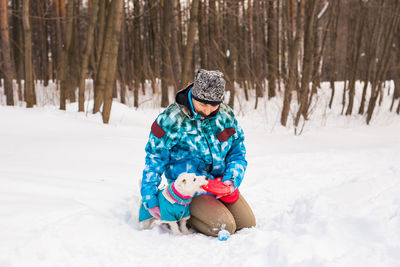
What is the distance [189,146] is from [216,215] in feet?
1.99

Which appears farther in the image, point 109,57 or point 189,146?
point 109,57

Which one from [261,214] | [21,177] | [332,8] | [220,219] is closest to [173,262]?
[220,219]

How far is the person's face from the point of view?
8.67 feet

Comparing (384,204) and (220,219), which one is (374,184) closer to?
(384,204)

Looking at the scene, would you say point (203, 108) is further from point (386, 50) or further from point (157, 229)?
point (386, 50)

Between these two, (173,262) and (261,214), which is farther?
(261,214)

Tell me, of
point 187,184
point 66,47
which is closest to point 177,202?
point 187,184

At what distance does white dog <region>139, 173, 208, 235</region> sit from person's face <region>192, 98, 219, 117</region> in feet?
1.68

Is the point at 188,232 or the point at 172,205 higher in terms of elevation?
the point at 172,205

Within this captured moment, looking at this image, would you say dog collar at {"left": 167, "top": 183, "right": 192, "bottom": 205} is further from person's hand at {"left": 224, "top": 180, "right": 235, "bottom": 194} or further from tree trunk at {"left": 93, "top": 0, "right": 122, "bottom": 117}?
tree trunk at {"left": 93, "top": 0, "right": 122, "bottom": 117}

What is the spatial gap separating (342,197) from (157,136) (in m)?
1.71

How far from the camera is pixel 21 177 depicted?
3.27m

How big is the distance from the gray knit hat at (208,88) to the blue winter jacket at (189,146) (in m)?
0.16

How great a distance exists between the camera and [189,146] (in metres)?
2.74
